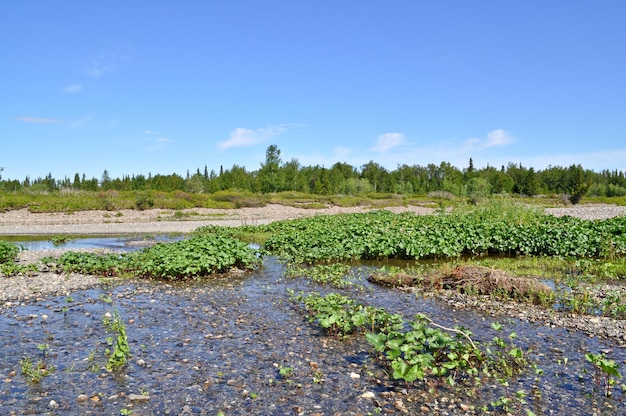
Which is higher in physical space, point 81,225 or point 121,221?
point 121,221

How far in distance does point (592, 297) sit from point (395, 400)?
25.1 feet

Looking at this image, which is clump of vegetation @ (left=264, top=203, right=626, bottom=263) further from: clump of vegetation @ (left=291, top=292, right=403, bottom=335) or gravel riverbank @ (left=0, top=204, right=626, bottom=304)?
gravel riverbank @ (left=0, top=204, right=626, bottom=304)

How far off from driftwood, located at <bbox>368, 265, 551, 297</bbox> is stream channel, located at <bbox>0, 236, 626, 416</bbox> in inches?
56.5

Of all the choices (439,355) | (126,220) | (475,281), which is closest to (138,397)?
(439,355)

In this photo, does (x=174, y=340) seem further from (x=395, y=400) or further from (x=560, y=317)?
(x=560, y=317)

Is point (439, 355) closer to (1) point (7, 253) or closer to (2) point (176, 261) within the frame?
(2) point (176, 261)

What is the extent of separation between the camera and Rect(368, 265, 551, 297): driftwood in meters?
11.1

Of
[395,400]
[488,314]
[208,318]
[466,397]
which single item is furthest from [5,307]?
[488,314]

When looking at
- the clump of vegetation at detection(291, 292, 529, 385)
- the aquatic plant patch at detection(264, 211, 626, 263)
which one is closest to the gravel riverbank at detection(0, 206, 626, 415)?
the clump of vegetation at detection(291, 292, 529, 385)

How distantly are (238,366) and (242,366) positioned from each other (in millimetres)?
65

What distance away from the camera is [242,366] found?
7055 millimetres

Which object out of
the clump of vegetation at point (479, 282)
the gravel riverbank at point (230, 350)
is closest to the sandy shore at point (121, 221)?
the gravel riverbank at point (230, 350)

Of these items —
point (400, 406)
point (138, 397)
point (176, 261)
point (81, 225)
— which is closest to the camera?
point (400, 406)

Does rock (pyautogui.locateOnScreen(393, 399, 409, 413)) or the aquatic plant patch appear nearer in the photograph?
rock (pyautogui.locateOnScreen(393, 399, 409, 413))
